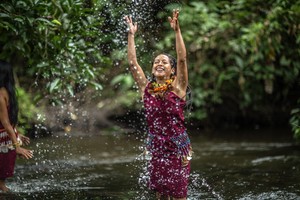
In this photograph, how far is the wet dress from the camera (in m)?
5.66

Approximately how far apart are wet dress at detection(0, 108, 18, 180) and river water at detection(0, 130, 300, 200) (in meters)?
0.23

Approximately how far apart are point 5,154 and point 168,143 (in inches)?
71.8

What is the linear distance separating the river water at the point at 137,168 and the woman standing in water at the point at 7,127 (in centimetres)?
30

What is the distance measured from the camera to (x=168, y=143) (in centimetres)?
480

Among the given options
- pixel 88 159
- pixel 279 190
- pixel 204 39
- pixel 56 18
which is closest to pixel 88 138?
pixel 88 159

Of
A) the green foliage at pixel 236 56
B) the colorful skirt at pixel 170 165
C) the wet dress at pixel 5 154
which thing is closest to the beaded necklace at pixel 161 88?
the colorful skirt at pixel 170 165

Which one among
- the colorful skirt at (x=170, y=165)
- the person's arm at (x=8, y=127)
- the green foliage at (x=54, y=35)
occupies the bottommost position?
the colorful skirt at (x=170, y=165)

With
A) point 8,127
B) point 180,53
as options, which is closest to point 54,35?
point 8,127

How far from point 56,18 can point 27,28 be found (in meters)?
0.52

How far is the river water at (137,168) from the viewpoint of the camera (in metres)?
5.81

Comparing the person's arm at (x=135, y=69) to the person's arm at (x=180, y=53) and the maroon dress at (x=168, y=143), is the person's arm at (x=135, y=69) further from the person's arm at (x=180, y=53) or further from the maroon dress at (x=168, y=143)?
the person's arm at (x=180, y=53)

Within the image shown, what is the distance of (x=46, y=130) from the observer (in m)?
9.88

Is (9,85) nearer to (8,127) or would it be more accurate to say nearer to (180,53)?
(8,127)

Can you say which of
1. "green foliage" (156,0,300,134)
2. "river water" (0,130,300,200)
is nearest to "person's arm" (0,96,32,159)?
"river water" (0,130,300,200)
